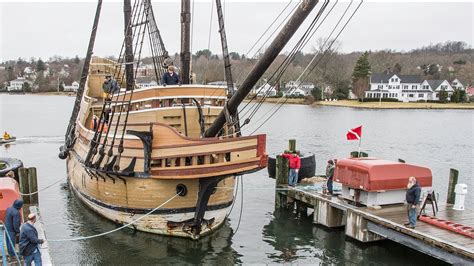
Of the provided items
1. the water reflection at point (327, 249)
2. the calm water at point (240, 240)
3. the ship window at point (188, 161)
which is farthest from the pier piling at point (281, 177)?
the ship window at point (188, 161)

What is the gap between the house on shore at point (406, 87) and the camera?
121m

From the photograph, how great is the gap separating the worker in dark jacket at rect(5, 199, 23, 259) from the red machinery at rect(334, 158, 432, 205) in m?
10.1

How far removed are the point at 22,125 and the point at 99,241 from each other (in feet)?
164

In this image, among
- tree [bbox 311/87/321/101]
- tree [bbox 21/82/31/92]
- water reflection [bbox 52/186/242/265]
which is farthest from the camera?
tree [bbox 21/82/31/92]

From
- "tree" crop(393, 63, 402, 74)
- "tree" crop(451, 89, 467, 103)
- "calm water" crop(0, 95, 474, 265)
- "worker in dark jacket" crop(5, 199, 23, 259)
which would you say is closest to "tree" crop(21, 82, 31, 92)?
"tree" crop(393, 63, 402, 74)

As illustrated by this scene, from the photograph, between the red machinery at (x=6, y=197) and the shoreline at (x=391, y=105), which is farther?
the shoreline at (x=391, y=105)

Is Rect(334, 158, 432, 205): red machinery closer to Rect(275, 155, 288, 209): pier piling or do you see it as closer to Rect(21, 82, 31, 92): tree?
Rect(275, 155, 288, 209): pier piling

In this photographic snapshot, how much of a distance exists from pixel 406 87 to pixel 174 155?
4725 inches

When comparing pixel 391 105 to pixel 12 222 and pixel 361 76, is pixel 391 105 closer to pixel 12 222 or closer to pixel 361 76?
pixel 361 76

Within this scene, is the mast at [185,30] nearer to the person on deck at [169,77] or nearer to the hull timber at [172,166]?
the person on deck at [169,77]

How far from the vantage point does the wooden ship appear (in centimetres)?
1337

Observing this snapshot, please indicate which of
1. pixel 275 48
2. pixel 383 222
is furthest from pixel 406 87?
pixel 275 48

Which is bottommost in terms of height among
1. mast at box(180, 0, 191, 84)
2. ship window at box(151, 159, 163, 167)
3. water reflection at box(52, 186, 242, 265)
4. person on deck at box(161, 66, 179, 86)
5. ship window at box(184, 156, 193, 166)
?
water reflection at box(52, 186, 242, 265)

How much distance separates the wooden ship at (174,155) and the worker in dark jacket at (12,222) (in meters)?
4.04
